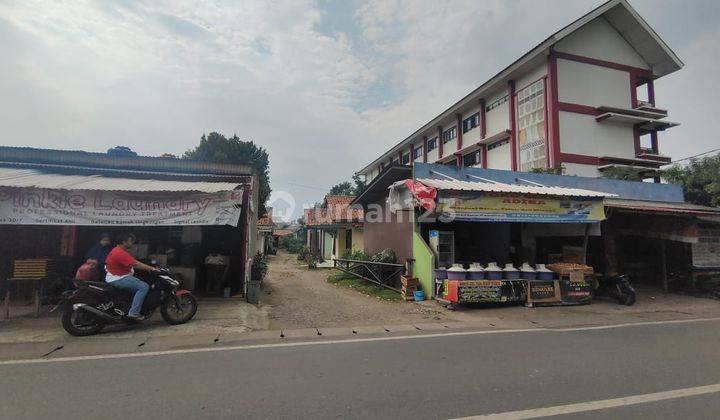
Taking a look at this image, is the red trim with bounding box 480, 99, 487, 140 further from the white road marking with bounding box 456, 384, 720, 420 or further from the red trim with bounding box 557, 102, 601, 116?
the white road marking with bounding box 456, 384, 720, 420

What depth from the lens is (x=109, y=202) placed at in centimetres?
848

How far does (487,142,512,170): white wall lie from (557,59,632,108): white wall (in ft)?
17.0

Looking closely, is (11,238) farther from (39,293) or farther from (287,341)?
(287,341)

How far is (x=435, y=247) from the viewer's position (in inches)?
441

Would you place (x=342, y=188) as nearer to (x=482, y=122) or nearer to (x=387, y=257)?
(x=482, y=122)

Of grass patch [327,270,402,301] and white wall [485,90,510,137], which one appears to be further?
white wall [485,90,510,137]

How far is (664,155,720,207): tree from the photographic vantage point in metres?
20.2

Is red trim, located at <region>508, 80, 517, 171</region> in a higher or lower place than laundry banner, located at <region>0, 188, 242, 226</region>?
higher

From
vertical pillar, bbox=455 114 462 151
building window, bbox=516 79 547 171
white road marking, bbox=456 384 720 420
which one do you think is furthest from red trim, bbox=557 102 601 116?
white road marking, bbox=456 384 720 420

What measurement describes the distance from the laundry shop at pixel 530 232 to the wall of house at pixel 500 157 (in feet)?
37.9

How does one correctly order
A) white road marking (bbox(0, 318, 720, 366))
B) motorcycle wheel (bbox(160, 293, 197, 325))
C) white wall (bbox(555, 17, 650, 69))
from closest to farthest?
1. white road marking (bbox(0, 318, 720, 366))
2. motorcycle wheel (bbox(160, 293, 197, 325))
3. white wall (bbox(555, 17, 650, 69))

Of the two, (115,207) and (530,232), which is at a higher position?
(115,207)

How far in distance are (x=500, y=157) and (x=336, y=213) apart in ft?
44.5

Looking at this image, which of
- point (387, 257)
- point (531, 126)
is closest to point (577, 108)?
point (531, 126)
